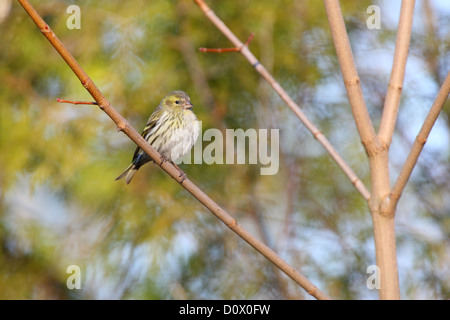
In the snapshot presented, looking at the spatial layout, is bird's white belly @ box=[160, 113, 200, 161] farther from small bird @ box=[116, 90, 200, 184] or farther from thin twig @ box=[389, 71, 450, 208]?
thin twig @ box=[389, 71, 450, 208]

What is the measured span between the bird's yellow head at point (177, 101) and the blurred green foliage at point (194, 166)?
1041 mm

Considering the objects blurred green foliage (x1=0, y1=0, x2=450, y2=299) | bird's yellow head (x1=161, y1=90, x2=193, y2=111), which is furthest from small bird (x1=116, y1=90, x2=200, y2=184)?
blurred green foliage (x1=0, y1=0, x2=450, y2=299)

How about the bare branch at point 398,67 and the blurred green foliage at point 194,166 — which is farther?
the blurred green foliage at point 194,166

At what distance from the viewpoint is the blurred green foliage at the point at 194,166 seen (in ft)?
15.8

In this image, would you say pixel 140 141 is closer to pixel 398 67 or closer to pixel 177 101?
pixel 398 67

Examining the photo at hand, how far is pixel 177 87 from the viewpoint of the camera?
494 centimetres

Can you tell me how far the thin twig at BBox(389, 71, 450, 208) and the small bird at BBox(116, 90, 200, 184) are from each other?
1.76 meters

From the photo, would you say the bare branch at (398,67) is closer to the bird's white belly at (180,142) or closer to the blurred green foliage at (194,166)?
the bird's white belly at (180,142)

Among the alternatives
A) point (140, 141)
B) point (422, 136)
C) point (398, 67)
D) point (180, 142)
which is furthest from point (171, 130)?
point (422, 136)

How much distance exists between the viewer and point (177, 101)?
3592 mm

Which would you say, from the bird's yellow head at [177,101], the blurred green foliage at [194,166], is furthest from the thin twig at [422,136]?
the blurred green foliage at [194,166]

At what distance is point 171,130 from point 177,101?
0.65ft

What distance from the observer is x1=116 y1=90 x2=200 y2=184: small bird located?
11.8 ft
